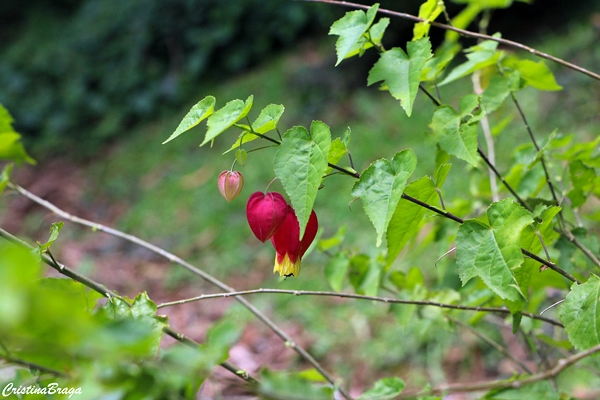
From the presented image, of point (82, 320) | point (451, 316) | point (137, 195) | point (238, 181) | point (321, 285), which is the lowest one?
point (137, 195)

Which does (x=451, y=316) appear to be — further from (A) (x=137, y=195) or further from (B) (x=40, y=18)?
(B) (x=40, y=18)

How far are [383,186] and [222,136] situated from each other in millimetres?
3657

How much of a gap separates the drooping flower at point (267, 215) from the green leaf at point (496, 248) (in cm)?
22

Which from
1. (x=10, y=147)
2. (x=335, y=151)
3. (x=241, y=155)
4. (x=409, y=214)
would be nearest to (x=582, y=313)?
(x=409, y=214)

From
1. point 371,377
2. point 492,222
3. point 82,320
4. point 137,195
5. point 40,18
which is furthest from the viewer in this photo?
point 40,18

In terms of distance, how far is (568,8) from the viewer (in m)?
3.71

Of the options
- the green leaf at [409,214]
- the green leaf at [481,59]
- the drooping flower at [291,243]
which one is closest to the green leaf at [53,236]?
the drooping flower at [291,243]

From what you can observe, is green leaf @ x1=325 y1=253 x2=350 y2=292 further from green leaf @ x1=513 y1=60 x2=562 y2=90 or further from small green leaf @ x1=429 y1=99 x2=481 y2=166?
green leaf @ x1=513 y1=60 x2=562 y2=90

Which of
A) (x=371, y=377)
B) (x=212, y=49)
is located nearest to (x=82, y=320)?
(x=371, y=377)

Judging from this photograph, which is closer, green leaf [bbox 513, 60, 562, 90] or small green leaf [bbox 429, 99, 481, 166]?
small green leaf [bbox 429, 99, 481, 166]

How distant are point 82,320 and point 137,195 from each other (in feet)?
11.5

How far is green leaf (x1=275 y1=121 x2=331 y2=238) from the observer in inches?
18.7

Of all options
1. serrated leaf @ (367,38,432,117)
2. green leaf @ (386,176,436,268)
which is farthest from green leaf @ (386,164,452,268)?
serrated leaf @ (367,38,432,117)

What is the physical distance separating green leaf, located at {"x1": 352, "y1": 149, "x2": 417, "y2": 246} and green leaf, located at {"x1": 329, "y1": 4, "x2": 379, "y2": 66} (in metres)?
0.18
